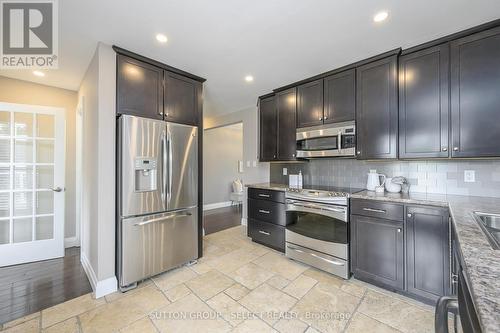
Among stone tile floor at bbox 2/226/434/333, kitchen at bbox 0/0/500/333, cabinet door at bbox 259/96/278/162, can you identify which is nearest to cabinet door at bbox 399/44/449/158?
kitchen at bbox 0/0/500/333

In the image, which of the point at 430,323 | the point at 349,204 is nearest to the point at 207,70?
the point at 349,204

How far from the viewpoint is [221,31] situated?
192cm

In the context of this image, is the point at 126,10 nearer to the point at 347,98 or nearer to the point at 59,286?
the point at 347,98

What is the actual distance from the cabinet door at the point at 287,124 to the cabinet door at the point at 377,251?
134 centimetres

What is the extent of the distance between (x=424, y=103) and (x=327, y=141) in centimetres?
103

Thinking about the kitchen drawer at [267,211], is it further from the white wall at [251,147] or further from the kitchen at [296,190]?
the white wall at [251,147]

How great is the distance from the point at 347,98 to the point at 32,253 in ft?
15.1

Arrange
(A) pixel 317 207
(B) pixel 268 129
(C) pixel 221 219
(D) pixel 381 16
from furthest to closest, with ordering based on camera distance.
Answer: (C) pixel 221 219, (B) pixel 268 129, (A) pixel 317 207, (D) pixel 381 16

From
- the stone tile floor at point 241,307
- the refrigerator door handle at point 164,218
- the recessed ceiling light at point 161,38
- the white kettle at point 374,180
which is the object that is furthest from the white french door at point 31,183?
the white kettle at point 374,180

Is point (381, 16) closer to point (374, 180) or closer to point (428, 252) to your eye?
point (374, 180)

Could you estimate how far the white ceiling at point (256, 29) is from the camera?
1613 mm

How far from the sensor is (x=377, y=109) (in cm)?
233

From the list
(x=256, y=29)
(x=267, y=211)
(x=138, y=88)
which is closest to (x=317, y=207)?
(x=267, y=211)

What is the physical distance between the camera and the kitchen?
174 cm
